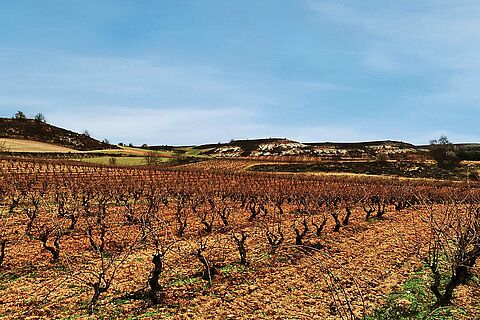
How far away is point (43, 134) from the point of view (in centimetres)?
10488

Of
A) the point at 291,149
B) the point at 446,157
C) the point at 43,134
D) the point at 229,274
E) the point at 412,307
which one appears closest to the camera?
the point at 412,307

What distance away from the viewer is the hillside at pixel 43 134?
99.3 metres

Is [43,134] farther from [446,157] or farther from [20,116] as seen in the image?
[446,157]

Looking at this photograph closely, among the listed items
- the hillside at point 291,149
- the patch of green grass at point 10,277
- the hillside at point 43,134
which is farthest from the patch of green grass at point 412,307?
the hillside at point 291,149

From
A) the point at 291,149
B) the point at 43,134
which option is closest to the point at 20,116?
the point at 43,134

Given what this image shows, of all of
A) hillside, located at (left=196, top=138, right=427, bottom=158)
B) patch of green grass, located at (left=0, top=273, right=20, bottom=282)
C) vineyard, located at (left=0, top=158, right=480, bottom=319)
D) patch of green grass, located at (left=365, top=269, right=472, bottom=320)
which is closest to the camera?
patch of green grass, located at (left=365, top=269, right=472, bottom=320)

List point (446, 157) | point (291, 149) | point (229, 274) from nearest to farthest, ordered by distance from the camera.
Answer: point (229, 274)
point (446, 157)
point (291, 149)

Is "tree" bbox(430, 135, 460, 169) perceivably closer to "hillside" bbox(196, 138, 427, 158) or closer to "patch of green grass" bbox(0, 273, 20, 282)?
"hillside" bbox(196, 138, 427, 158)

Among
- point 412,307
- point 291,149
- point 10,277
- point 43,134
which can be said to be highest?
point 43,134

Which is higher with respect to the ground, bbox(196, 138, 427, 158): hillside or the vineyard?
bbox(196, 138, 427, 158): hillside

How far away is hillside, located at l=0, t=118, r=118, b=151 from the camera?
99338 mm

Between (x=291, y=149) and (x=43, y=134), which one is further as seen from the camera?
(x=291, y=149)

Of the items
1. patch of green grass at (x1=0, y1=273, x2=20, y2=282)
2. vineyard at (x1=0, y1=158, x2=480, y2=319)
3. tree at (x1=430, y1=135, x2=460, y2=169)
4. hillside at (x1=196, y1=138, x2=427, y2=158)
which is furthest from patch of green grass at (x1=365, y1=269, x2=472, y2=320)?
hillside at (x1=196, y1=138, x2=427, y2=158)

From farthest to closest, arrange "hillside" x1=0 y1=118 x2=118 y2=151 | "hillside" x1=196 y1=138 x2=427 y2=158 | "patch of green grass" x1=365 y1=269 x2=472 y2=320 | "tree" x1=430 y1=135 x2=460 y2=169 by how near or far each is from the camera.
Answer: "hillside" x1=196 y1=138 x2=427 y2=158, "hillside" x1=0 y1=118 x2=118 y2=151, "tree" x1=430 y1=135 x2=460 y2=169, "patch of green grass" x1=365 y1=269 x2=472 y2=320
